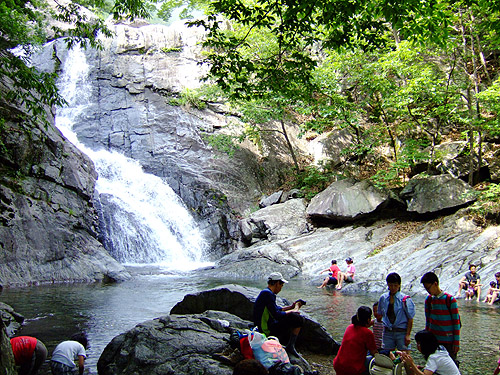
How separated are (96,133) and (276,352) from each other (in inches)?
991

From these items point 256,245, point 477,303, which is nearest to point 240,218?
point 256,245

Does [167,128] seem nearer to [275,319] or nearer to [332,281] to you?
[332,281]

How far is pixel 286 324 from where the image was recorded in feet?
17.5

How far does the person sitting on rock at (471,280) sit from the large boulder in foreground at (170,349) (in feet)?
27.2

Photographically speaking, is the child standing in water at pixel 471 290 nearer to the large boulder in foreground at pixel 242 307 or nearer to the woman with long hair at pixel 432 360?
the large boulder in foreground at pixel 242 307

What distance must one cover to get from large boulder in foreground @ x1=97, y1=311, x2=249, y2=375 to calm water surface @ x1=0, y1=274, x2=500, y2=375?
2.50 feet

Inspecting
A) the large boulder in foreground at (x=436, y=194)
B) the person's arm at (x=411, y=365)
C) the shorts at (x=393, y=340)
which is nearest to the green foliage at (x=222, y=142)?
the large boulder in foreground at (x=436, y=194)

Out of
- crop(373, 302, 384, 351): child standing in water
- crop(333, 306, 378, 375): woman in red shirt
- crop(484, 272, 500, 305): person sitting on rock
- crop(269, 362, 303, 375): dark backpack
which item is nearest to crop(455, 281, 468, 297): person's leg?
crop(484, 272, 500, 305): person sitting on rock

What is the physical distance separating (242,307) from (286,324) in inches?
79.1

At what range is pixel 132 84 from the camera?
2972 centimetres

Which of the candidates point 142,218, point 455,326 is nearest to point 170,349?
point 455,326

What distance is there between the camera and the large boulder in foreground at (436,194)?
52.6ft

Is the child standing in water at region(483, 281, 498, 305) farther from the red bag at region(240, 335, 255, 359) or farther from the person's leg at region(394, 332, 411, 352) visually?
the red bag at region(240, 335, 255, 359)

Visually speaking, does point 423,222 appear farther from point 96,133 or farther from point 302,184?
point 96,133
